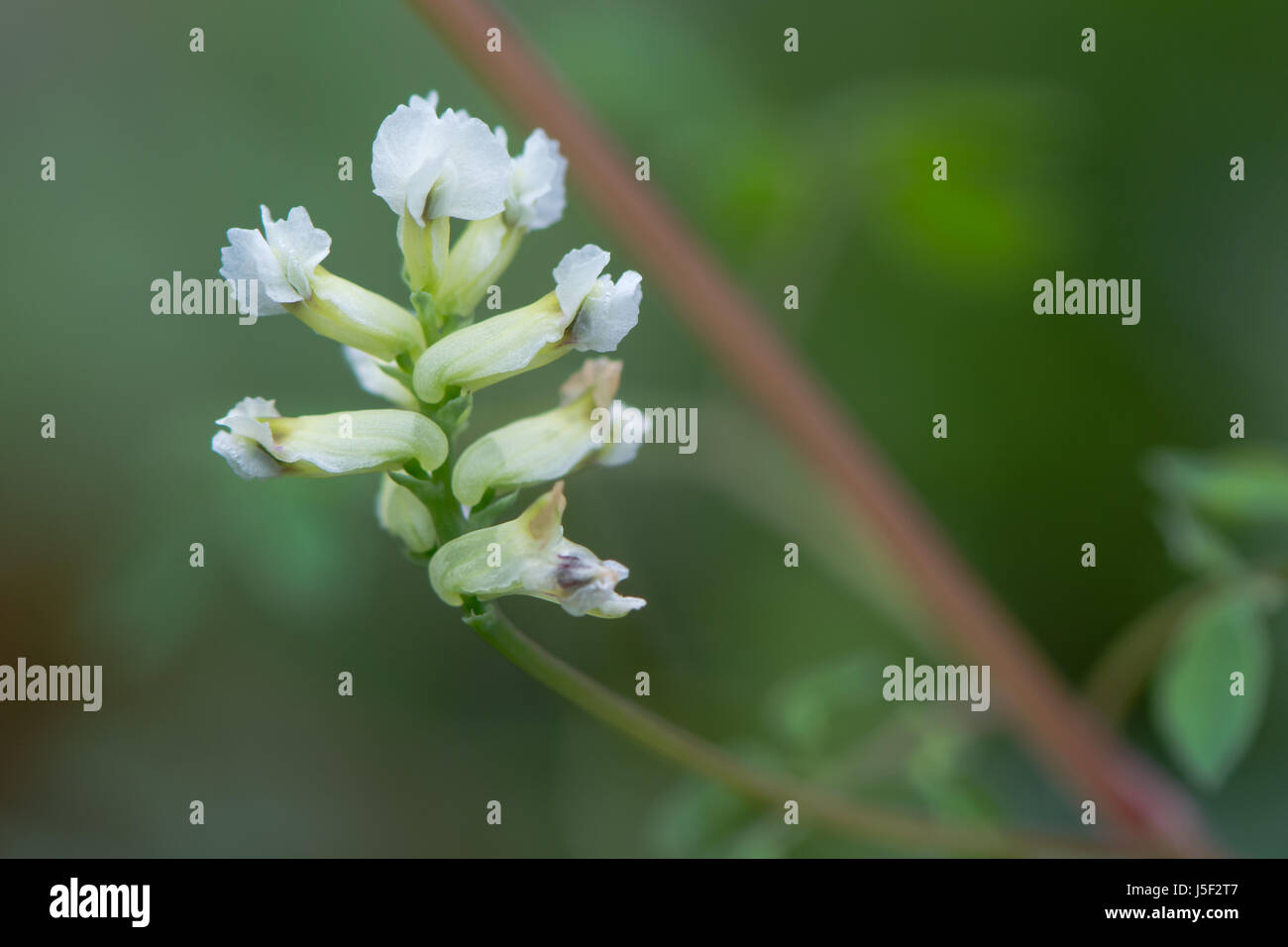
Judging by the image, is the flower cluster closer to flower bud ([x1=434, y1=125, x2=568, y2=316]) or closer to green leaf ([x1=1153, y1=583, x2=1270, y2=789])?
flower bud ([x1=434, y1=125, x2=568, y2=316])

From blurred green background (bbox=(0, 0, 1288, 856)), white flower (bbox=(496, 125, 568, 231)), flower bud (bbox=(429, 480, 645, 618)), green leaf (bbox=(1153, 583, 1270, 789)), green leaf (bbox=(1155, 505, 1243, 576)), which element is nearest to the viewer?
flower bud (bbox=(429, 480, 645, 618))

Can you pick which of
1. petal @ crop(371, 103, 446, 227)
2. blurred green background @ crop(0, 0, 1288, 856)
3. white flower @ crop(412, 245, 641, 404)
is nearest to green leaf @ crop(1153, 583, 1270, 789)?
blurred green background @ crop(0, 0, 1288, 856)

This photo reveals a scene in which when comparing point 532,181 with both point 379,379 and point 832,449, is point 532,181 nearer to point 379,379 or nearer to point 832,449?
point 379,379

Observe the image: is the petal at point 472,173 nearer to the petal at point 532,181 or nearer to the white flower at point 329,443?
the petal at point 532,181

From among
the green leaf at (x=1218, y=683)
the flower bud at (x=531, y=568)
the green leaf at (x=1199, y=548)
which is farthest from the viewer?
the green leaf at (x=1199, y=548)

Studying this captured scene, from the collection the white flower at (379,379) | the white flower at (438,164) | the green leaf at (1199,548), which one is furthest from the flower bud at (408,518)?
the green leaf at (1199,548)
